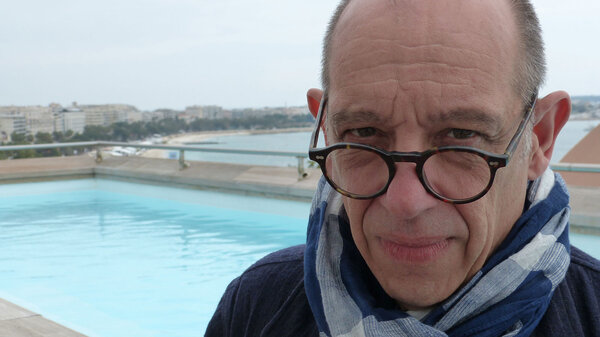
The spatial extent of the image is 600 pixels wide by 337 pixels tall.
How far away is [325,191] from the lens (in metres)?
1.15

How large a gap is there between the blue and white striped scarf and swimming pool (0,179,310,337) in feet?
10.7

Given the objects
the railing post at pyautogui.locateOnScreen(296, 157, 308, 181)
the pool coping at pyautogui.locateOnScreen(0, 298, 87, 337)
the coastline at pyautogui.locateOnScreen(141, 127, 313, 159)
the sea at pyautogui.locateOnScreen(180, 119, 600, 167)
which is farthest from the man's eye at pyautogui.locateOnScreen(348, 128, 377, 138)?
the coastline at pyautogui.locateOnScreen(141, 127, 313, 159)

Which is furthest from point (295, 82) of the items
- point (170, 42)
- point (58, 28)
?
point (58, 28)

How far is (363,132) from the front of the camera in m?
0.91

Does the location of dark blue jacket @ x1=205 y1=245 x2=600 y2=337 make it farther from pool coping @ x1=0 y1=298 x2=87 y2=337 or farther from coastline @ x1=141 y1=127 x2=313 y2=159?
coastline @ x1=141 y1=127 x2=313 y2=159

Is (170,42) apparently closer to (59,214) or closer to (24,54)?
(24,54)

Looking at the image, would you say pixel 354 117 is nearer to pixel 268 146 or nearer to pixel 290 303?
pixel 290 303

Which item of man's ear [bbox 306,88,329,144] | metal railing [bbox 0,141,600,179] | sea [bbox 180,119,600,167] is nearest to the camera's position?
man's ear [bbox 306,88,329,144]

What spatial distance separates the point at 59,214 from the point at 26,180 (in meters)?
2.19

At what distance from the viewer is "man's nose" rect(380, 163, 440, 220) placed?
854 millimetres

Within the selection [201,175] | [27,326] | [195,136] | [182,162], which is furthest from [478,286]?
[195,136]

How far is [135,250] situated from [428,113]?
5558 mm

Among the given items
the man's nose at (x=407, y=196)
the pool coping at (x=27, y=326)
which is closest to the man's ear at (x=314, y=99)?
the man's nose at (x=407, y=196)

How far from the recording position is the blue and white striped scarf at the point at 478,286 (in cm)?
89
